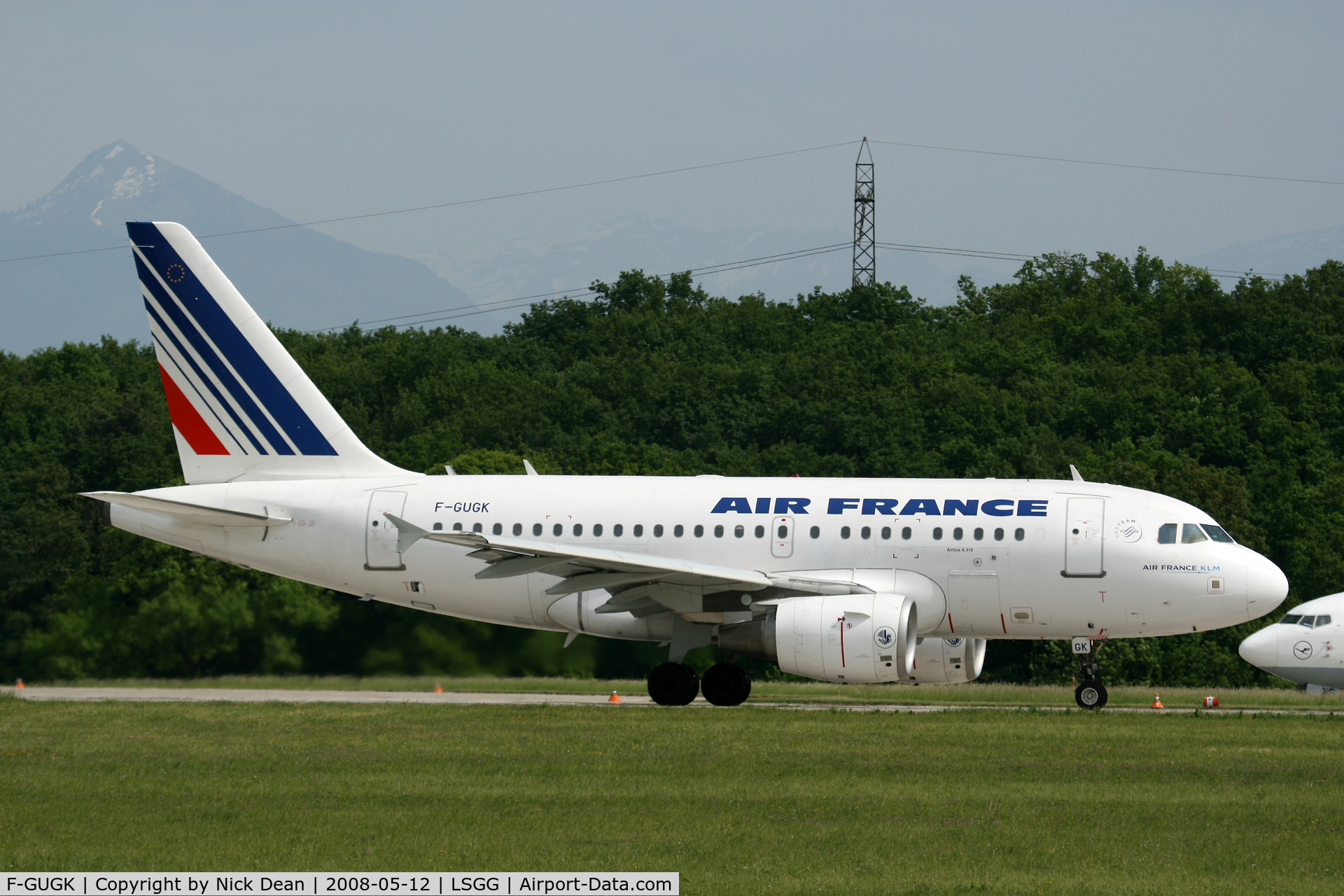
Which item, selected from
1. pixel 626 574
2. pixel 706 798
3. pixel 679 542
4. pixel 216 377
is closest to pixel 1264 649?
pixel 679 542

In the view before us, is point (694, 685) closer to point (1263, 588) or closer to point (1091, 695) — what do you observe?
point (1091, 695)

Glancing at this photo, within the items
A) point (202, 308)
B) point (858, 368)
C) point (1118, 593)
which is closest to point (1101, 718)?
point (1118, 593)

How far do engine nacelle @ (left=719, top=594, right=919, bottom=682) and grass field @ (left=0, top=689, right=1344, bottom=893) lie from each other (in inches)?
30.0

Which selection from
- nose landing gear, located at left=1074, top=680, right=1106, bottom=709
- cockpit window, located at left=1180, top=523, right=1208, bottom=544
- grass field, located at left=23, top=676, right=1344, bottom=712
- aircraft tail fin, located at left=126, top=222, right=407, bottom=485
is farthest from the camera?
grass field, located at left=23, top=676, right=1344, bottom=712

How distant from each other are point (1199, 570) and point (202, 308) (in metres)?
17.4

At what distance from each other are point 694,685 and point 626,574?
2.59 m

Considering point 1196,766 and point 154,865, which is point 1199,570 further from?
point 154,865

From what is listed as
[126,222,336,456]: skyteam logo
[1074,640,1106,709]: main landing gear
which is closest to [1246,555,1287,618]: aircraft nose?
[1074,640,1106,709]: main landing gear

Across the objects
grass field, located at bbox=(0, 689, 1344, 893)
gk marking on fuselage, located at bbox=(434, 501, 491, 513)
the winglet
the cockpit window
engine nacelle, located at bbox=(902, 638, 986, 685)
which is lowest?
grass field, located at bbox=(0, 689, 1344, 893)

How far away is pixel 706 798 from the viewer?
1450 centimetres

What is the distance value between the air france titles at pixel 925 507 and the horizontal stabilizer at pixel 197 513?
871 cm

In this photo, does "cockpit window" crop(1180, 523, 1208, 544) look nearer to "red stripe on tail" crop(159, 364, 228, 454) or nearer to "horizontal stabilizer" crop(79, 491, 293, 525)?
"horizontal stabilizer" crop(79, 491, 293, 525)

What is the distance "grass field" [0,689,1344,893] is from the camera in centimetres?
1125

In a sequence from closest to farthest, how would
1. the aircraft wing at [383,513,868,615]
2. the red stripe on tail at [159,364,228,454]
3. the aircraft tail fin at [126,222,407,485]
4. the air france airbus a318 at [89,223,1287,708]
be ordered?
1. the aircraft wing at [383,513,868,615]
2. the air france airbus a318 at [89,223,1287,708]
3. the aircraft tail fin at [126,222,407,485]
4. the red stripe on tail at [159,364,228,454]
